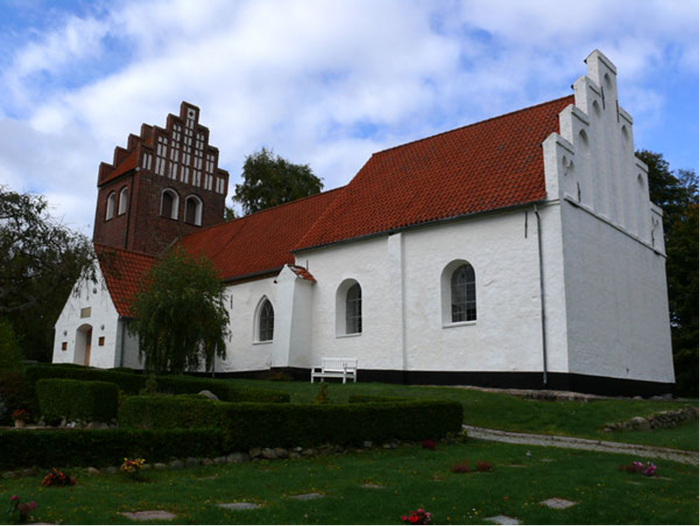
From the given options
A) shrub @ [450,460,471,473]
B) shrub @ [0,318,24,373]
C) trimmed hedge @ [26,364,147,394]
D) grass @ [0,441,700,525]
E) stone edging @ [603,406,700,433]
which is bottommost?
grass @ [0,441,700,525]

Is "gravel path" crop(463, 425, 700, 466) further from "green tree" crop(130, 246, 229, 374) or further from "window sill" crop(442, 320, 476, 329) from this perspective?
"green tree" crop(130, 246, 229, 374)

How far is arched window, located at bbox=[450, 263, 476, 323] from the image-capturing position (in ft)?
67.4

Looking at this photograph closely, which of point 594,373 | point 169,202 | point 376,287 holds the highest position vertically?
point 169,202

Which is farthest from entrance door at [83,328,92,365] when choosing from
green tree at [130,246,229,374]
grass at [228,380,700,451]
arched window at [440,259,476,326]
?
arched window at [440,259,476,326]

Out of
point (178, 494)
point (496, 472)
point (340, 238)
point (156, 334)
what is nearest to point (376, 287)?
point (340, 238)

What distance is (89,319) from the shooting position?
29750mm

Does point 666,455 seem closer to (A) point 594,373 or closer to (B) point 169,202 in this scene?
(A) point 594,373

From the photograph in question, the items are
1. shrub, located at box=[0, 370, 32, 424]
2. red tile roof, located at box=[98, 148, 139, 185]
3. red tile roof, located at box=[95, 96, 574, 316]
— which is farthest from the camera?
red tile roof, located at box=[98, 148, 139, 185]

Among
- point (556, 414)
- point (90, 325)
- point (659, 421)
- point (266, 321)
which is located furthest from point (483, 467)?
point (90, 325)

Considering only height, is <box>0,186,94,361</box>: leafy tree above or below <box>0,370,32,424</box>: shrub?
above

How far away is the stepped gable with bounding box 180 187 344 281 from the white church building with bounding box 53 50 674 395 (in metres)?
0.11

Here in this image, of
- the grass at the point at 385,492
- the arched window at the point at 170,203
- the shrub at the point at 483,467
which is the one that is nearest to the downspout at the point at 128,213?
the arched window at the point at 170,203

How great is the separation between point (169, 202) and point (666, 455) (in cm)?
3117

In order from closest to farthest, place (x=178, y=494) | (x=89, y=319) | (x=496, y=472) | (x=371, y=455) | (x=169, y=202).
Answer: (x=178, y=494), (x=496, y=472), (x=371, y=455), (x=89, y=319), (x=169, y=202)
